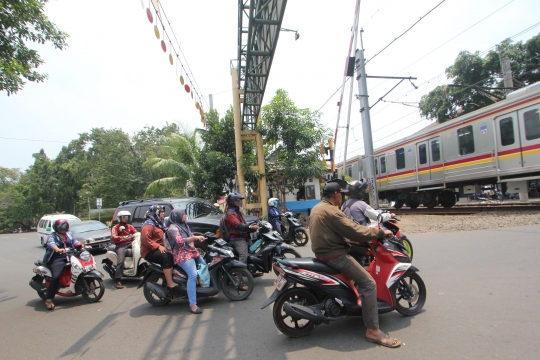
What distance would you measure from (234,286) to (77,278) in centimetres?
281

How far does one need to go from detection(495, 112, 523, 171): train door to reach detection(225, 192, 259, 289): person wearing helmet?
10.1 metres

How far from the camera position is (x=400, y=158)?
17.5 meters

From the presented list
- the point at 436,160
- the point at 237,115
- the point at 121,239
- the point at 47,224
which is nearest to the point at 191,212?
the point at 121,239

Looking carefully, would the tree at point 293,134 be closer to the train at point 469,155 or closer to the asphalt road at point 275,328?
the train at point 469,155

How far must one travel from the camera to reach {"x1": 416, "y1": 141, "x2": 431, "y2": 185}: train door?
15.4 metres

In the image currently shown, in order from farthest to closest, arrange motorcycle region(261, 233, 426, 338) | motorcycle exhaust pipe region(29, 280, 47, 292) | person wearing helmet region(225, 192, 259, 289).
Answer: person wearing helmet region(225, 192, 259, 289) → motorcycle exhaust pipe region(29, 280, 47, 292) → motorcycle region(261, 233, 426, 338)

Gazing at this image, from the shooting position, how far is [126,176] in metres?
31.8

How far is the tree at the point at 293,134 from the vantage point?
46.0 ft

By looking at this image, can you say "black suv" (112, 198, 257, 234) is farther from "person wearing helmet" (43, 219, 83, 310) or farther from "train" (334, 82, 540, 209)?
"train" (334, 82, 540, 209)

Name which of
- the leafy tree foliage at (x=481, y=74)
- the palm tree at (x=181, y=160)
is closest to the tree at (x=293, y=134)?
the palm tree at (x=181, y=160)

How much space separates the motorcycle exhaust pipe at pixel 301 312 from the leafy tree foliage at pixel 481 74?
2171 centimetres

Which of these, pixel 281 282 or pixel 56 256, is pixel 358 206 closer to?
pixel 281 282

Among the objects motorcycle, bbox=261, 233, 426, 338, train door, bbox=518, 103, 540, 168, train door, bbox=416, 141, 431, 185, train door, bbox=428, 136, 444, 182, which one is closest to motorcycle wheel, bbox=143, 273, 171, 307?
motorcycle, bbox=261, 233, 426, 338

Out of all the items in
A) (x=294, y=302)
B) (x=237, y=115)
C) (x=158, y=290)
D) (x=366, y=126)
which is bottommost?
(x=158, y=290)
